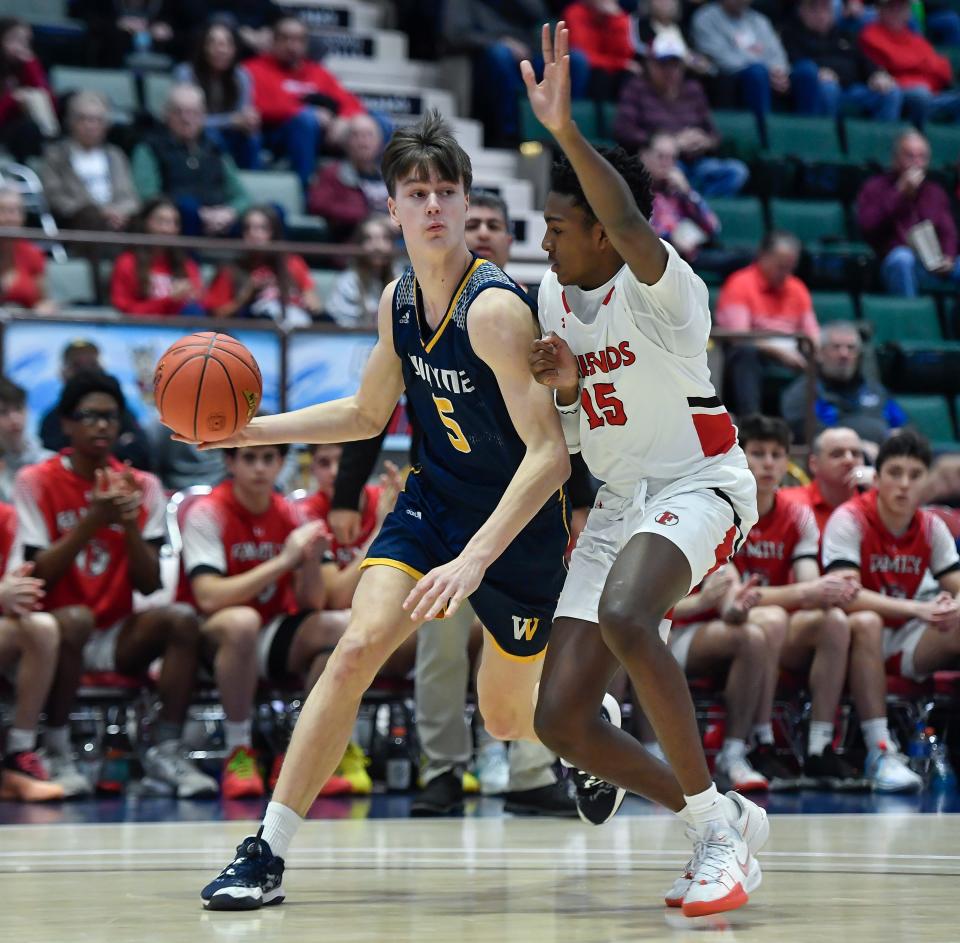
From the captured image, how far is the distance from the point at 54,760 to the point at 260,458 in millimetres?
1619

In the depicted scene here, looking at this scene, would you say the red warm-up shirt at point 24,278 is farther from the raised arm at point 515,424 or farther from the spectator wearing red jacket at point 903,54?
the spectator wearing red jacket at point 903,54

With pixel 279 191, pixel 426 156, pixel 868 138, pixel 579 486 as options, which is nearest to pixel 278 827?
pixel 426 156

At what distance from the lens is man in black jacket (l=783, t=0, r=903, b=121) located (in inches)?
542

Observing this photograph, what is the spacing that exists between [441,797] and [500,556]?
2194 mm

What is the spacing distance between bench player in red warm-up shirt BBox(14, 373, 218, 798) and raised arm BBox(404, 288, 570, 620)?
316 cm

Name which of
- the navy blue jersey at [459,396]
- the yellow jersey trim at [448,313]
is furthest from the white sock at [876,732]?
the yellow jersey trim at [448,313]

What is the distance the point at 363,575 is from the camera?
4.52m

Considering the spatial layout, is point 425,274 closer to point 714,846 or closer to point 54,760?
point 714,846

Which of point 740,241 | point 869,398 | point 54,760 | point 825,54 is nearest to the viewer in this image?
point 54,760

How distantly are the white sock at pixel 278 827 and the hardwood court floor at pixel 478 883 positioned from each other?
0.16 meters

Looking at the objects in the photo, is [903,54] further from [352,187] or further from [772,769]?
[772,769]

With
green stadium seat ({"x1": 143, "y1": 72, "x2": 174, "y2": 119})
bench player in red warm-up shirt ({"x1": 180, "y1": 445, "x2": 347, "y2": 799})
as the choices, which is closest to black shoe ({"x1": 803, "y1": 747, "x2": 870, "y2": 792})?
bench player in red warm-up shirt ({"x1": 180, "y1": 445, "x2": 347, "y2": 799})

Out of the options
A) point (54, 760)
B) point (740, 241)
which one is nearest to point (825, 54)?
point (740, 241)

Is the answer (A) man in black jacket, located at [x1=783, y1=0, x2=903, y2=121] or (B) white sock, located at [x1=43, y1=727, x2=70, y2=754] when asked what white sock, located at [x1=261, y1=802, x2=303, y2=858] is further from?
(A) man in black jacket, located at [x1=783, y1=0, x2=903, y2=121]
